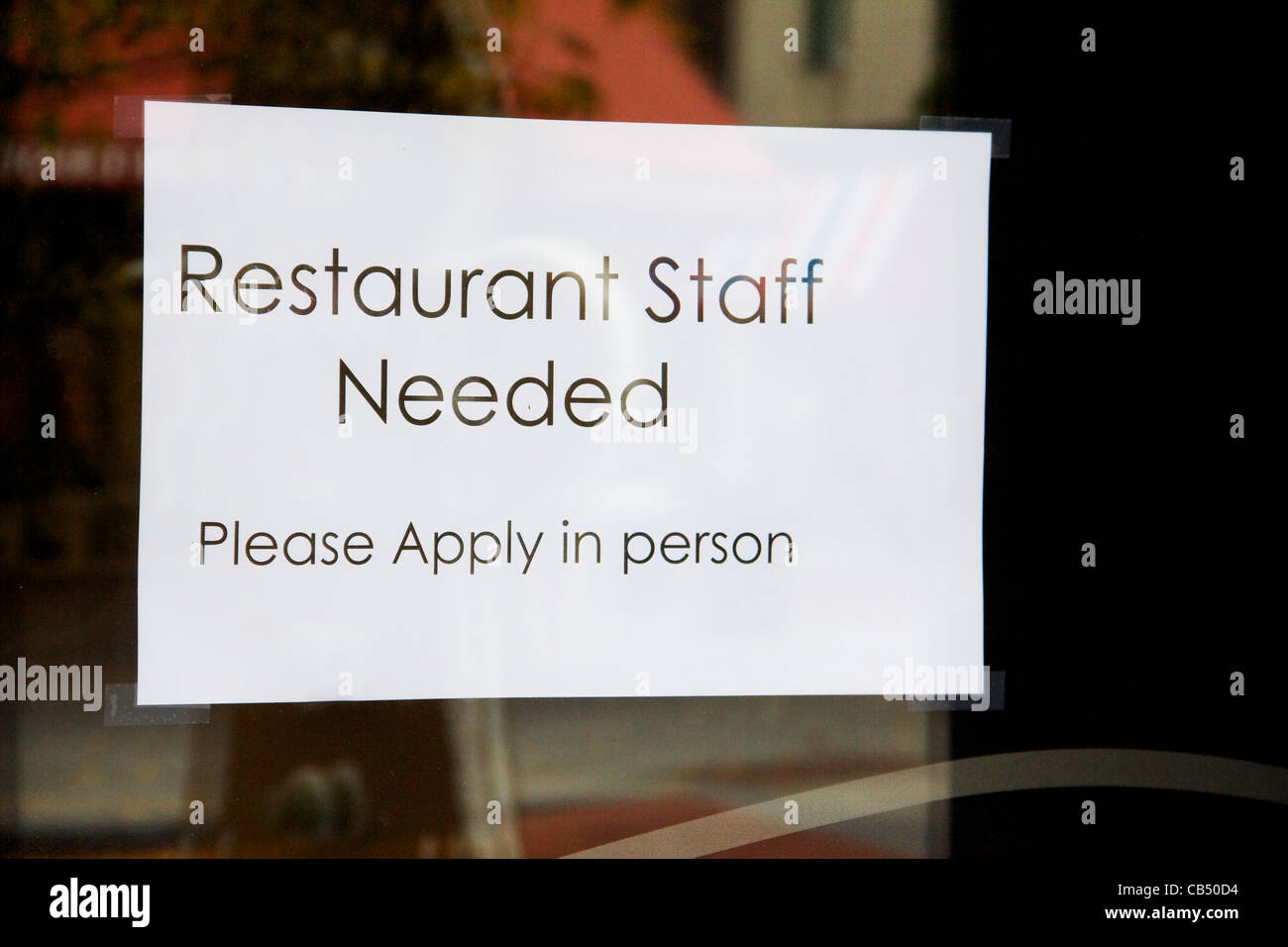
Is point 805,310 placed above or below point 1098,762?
above

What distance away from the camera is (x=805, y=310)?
2.65 meters

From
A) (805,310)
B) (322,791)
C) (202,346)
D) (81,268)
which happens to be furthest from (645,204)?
(322,791)

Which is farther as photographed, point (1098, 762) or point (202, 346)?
point (1098, 762)

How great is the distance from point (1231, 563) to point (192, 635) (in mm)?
2461

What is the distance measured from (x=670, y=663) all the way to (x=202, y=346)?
51.0 inches

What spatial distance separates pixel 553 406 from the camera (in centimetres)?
261

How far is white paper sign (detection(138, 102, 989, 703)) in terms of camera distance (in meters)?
2.55

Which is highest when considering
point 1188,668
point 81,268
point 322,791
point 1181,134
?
point 1181,134

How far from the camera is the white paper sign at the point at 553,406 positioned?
8.38ft

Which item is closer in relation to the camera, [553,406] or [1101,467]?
[553,406]

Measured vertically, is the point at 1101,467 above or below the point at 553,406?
below

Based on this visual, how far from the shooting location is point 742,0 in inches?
104
